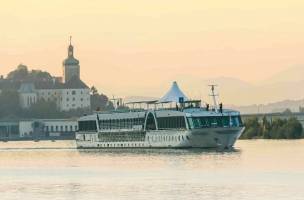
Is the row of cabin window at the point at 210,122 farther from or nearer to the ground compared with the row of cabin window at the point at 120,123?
nearer to the ground

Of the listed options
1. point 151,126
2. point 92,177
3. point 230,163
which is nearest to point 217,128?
point 151,126

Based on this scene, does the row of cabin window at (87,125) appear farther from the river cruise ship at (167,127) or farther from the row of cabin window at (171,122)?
the row of cabin window at (171,122)

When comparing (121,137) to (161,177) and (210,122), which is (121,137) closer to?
(210,122)

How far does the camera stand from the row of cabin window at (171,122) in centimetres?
15050

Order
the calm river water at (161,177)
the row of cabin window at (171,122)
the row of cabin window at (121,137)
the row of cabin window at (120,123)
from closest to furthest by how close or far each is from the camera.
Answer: the calm river water at (161,177) → the row of cabin window at (171,122) → the row of cabin window at (121,137) → the row of cabin window at (120,123)

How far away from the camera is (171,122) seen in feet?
504

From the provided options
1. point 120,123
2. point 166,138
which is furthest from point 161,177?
point 120,123

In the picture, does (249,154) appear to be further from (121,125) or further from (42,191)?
(42,191)

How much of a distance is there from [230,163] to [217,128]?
35.4 m

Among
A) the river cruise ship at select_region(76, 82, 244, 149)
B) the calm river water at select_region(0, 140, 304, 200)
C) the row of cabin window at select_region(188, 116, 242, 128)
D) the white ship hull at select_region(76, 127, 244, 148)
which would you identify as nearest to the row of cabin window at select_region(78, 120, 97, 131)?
the river cruise ship at select_region(76, 82, 244, 149)

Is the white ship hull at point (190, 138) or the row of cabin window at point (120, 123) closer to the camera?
the white ship hull at point (190, 138)

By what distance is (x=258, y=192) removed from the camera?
78812mm

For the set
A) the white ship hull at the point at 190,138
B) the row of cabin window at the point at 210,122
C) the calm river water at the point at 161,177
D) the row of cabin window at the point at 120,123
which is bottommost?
the calm river water at the point at 161,177

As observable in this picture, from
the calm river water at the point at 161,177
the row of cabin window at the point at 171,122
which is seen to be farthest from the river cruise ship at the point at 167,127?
the calm river water at the point at 161,177
